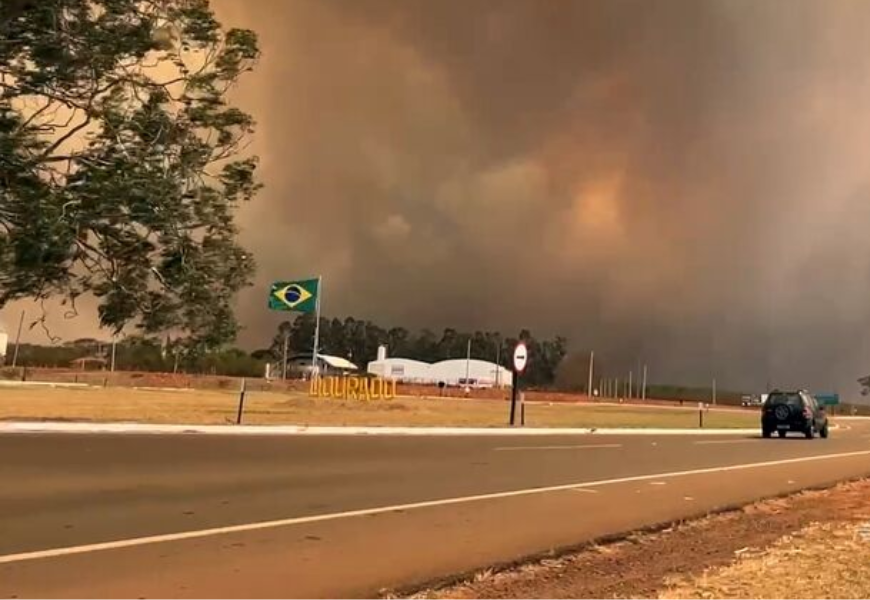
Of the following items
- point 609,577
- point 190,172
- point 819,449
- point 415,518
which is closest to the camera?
point 609,577

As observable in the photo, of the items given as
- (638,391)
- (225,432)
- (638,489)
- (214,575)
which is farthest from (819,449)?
(638,391)

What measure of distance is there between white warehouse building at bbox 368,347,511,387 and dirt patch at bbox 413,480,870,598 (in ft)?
425

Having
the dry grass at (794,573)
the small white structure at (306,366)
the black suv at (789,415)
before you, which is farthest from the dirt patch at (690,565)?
the small white structure at (306,366)

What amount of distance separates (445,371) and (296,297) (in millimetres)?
113865

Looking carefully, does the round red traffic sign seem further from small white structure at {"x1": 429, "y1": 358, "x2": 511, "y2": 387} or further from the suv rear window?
small white structure at {"x1": 429, "y1": 358, "x2": 511, "y2": 387}

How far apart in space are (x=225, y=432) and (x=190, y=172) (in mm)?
6275

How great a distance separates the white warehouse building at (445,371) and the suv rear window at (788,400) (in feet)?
344

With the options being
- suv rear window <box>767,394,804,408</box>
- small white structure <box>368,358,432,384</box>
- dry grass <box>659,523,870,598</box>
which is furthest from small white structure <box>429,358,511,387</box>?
dry grass <box>659,523,870,598</box>

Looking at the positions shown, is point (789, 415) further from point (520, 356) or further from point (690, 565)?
point (690, 565)

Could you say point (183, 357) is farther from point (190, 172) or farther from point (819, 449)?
point (819, 449)

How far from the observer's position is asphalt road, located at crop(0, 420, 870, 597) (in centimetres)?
727

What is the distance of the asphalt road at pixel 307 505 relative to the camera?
7.27 m

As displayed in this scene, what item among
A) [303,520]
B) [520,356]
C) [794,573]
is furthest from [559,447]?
[794,573]

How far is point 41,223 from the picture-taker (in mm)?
18625
